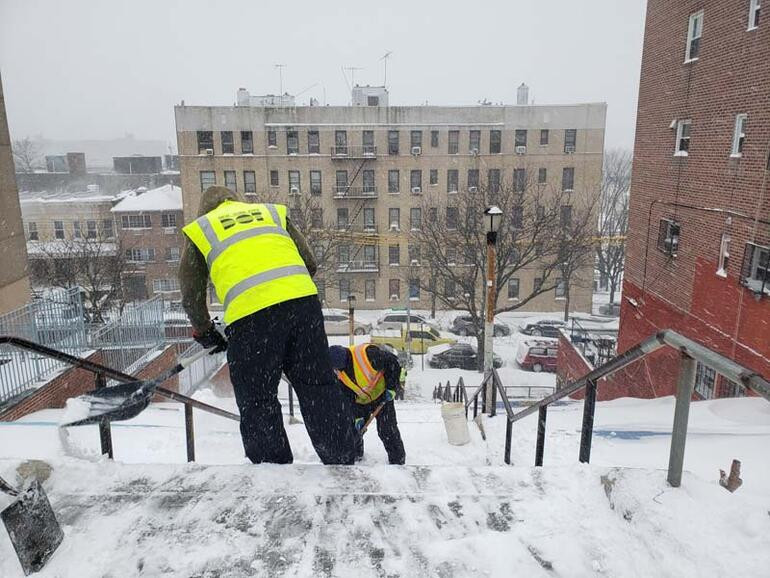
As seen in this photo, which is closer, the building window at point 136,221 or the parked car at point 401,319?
the parked car at point 401,319

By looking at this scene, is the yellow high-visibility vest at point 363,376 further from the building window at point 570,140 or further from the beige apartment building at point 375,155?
the building window at point 570,140

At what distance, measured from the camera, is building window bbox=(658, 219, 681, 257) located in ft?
41.6

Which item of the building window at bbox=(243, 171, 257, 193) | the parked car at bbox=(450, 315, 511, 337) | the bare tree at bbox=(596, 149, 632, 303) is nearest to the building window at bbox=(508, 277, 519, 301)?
the parked car at bbox=(450, 315, 511, 337)

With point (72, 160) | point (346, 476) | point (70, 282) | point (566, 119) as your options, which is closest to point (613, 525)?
point (346, 476)

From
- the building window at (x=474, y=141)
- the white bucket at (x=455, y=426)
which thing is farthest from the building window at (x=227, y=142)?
the white bucket at (x=455, y=426)

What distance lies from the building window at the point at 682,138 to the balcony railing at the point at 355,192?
21.6 m

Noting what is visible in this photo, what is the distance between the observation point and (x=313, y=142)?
32031 mm

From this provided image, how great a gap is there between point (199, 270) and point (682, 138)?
12.7 metres

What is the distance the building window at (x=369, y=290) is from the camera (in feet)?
111

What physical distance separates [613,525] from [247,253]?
2270 mm

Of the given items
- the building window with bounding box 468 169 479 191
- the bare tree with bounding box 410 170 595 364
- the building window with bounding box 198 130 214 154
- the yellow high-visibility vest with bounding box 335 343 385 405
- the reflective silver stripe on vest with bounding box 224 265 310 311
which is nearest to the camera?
the reflective silver stripe on vest with bounding box 224 265 310 311

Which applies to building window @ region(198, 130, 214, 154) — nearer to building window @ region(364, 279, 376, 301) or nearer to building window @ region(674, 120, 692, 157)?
building window @ region(364, 279, 376, 301)

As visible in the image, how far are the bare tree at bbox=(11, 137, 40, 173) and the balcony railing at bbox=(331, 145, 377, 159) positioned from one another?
31.7 m

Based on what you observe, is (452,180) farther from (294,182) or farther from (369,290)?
(294,182)
